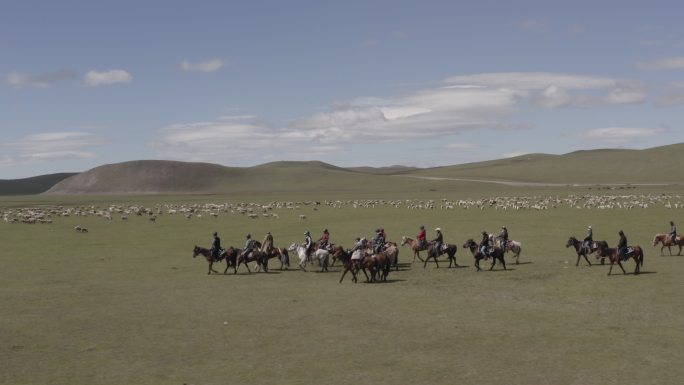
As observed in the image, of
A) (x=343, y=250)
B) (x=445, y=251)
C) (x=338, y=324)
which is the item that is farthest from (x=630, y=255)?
(x=338, y=324)

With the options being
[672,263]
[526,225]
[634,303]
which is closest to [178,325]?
[634,303]

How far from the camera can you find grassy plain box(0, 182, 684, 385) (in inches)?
508

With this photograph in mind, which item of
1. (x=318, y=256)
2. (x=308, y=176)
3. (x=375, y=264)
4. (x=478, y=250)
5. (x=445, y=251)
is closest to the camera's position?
(x=375, y=264)

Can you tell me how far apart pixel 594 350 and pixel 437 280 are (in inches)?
387

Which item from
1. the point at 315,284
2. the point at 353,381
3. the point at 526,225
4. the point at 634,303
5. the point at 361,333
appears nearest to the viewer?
the point at 353,381

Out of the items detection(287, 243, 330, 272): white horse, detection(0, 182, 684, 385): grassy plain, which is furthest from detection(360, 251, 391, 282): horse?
detection(287, 243, 330, 272): white horse

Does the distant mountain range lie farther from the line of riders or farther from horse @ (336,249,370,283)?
horse @ (336,249,370,283)

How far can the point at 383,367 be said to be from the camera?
520 inches

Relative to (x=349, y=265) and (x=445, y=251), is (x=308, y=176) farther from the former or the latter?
(x=349, y=265)

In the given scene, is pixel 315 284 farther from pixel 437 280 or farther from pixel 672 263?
pixel 672 263

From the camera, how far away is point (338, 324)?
55.3 feet

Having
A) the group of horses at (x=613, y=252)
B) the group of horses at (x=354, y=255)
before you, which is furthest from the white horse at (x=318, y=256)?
the group of horses at (x=613, y=252)

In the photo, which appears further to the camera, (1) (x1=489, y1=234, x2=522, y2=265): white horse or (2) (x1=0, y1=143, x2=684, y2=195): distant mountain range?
(2) (x1=0, y1=143, x2=684, y2=195): distant mountain range

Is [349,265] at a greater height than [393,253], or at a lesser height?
lesser
